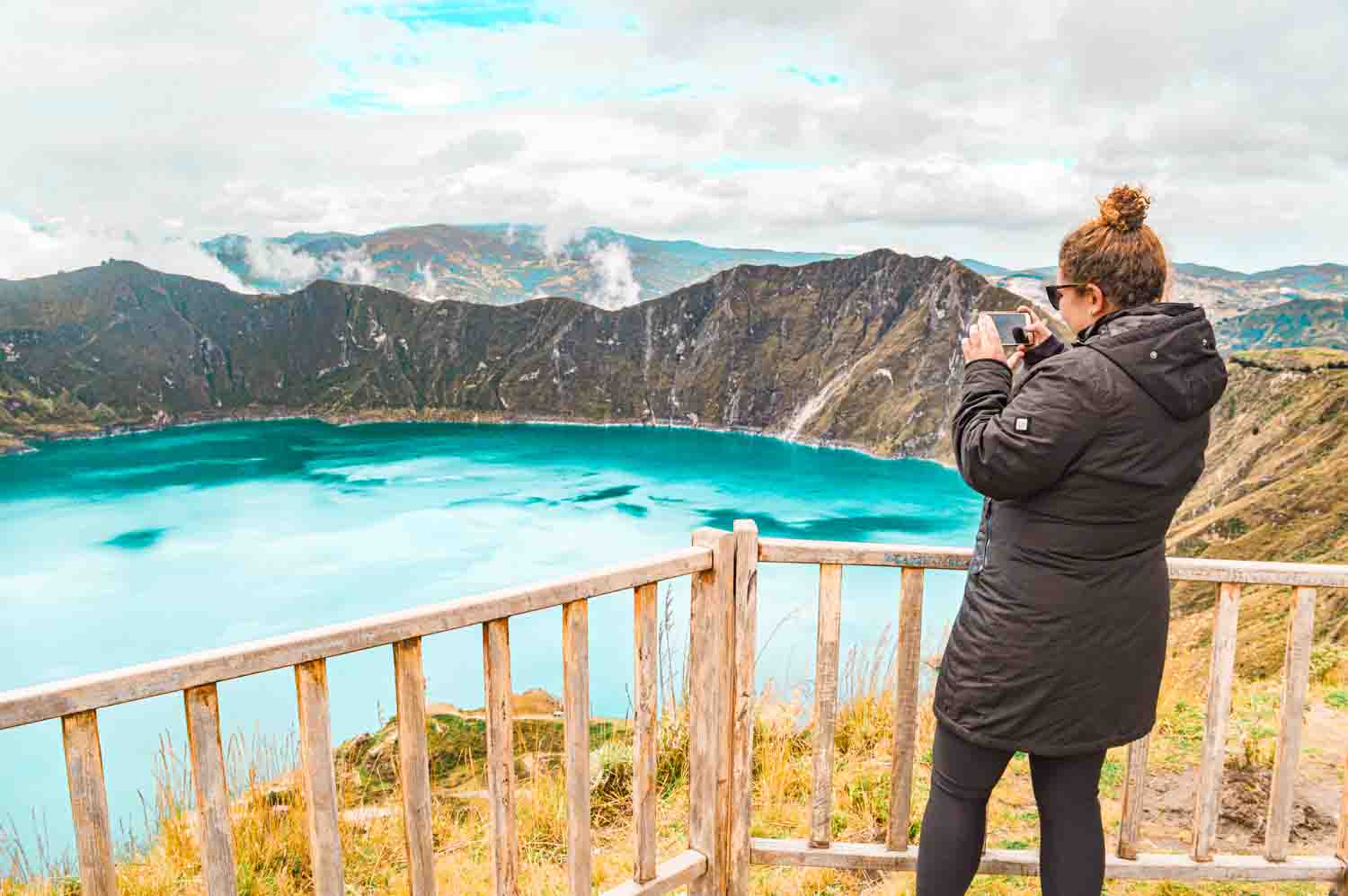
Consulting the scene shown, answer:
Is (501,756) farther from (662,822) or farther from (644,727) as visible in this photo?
(662,822)

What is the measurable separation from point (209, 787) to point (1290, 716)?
9.27 feet

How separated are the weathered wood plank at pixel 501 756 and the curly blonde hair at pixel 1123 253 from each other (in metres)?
1.48

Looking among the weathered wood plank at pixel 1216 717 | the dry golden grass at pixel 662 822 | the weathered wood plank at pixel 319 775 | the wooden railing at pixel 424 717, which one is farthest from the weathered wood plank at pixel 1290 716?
the weathered wood plank at pixel 319 775

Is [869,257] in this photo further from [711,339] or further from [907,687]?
[907,687]

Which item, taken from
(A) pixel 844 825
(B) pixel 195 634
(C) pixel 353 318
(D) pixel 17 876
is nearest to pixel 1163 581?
(A) pixel 844 825

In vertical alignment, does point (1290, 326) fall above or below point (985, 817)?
below

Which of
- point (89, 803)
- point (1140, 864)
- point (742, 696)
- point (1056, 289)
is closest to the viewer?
point (89, 803)

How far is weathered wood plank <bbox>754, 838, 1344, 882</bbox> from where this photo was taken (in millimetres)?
2682

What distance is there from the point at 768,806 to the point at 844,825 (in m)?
0.33

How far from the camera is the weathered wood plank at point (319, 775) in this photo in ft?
5.97

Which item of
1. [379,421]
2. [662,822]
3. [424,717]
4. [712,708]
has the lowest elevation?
[379,421]

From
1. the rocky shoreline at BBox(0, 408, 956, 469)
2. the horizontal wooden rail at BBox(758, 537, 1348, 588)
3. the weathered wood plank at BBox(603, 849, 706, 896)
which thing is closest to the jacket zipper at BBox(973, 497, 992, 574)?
the horizontal wooden rail at BBox(758, 537, 1348, 588)

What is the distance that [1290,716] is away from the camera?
8.53 ft

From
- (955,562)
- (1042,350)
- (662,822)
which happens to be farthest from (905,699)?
(662,822)
